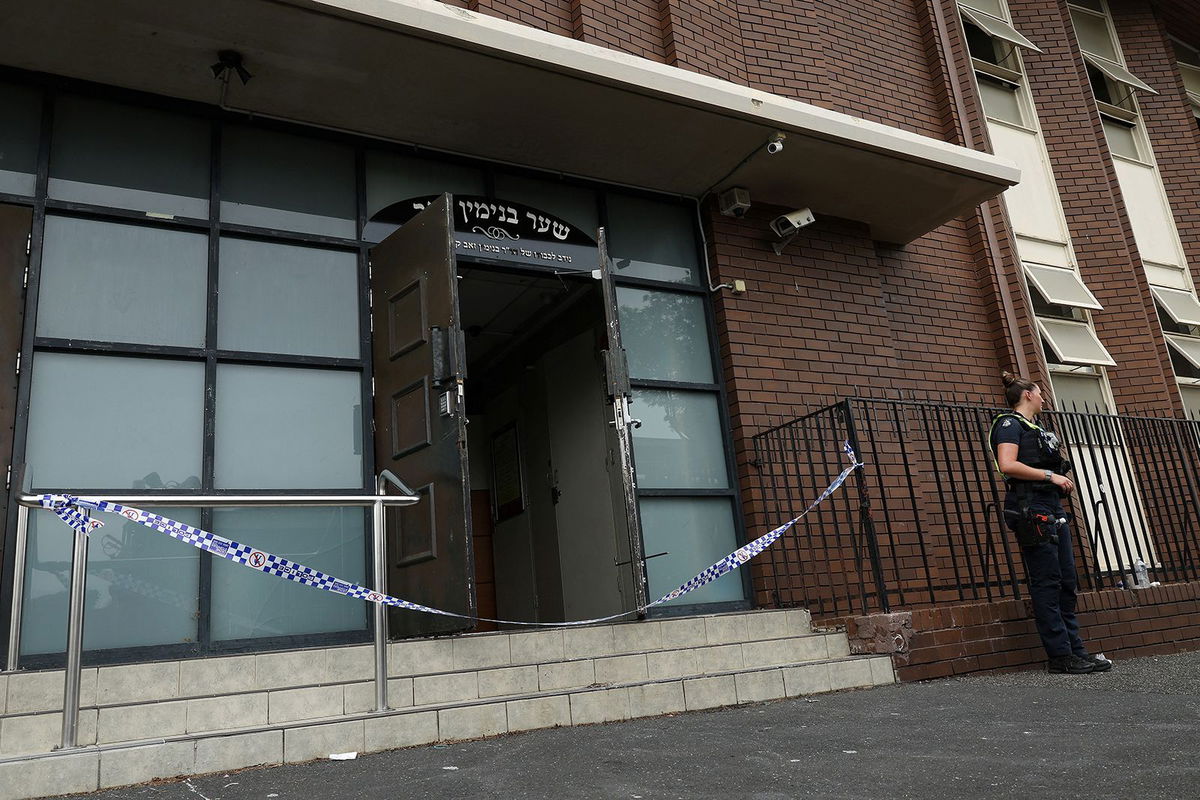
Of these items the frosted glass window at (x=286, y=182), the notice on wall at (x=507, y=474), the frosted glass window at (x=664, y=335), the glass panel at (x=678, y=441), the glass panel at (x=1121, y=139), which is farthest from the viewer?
the glass panel at (x=1121, y=139)

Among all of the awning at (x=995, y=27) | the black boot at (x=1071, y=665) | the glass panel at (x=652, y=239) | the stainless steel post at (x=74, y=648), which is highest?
the awning at (x=995, y=27)

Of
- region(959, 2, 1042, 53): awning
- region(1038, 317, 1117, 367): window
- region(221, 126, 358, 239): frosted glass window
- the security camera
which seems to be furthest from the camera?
region(959, 2, 1042, 53): awning

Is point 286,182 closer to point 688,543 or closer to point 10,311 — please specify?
point 10,311

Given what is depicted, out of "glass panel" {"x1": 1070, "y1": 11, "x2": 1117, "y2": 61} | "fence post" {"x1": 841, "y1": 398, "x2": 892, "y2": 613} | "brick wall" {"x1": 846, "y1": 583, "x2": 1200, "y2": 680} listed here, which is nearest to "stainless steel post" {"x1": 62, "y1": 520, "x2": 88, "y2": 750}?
"brick wall" {"x1": 846, "y1": 583, "x2": 1200, "y2": 680}

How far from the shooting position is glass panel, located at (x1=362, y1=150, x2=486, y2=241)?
661 cm

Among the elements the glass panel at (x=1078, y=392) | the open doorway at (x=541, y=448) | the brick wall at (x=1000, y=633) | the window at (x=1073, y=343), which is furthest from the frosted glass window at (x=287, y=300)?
the glass panel at (x=1078, y=392)

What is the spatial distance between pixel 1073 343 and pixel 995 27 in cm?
376

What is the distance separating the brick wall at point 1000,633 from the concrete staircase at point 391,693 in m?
0.18

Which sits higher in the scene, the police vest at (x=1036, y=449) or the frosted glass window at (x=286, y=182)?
the frosted glass window at (x=286, y=182)

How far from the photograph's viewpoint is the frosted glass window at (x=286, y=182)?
6168 mm

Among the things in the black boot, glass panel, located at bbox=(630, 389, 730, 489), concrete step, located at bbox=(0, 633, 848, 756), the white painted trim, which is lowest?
the black boot

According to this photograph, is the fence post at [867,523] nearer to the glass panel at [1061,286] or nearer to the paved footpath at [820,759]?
the paved footpath at [820,759]

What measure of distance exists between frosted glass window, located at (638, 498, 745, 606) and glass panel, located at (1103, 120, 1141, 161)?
855 cm

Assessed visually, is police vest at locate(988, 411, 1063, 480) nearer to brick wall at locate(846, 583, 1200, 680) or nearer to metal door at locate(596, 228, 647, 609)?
brick wall at locate(846, 583, 1200, 680)
